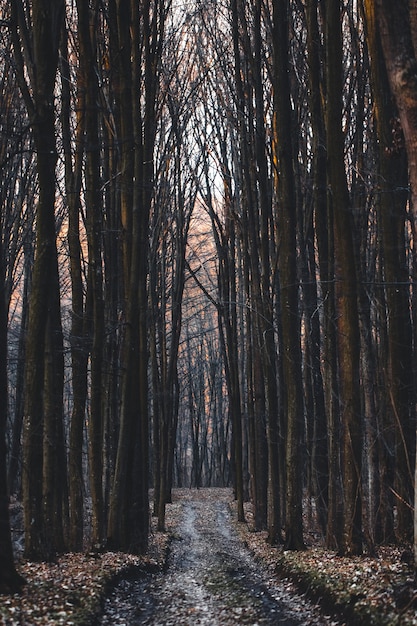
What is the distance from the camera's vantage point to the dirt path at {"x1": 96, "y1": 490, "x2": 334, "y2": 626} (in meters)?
8.53

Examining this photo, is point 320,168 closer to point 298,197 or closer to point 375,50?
point 375,50

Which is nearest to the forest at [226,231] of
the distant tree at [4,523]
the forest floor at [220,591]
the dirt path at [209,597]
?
the distant tree at [4,523]

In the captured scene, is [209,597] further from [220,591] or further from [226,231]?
[226,231]

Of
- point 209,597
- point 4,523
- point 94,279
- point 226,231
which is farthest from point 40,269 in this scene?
point 226,231

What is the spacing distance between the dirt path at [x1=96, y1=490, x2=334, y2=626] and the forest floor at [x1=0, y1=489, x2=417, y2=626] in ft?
0.05

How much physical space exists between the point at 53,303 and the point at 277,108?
5910mm

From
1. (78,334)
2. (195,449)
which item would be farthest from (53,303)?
(195,449)

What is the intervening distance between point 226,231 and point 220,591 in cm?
1552

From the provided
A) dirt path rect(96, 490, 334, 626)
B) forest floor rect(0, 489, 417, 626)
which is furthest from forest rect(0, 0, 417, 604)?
dirt path rect(96, 490, 334, 626)

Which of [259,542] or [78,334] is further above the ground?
[78,334]

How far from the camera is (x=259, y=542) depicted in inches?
698

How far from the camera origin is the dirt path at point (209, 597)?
8531 millimetres

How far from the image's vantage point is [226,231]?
2480cm

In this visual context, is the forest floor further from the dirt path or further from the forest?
the forest
